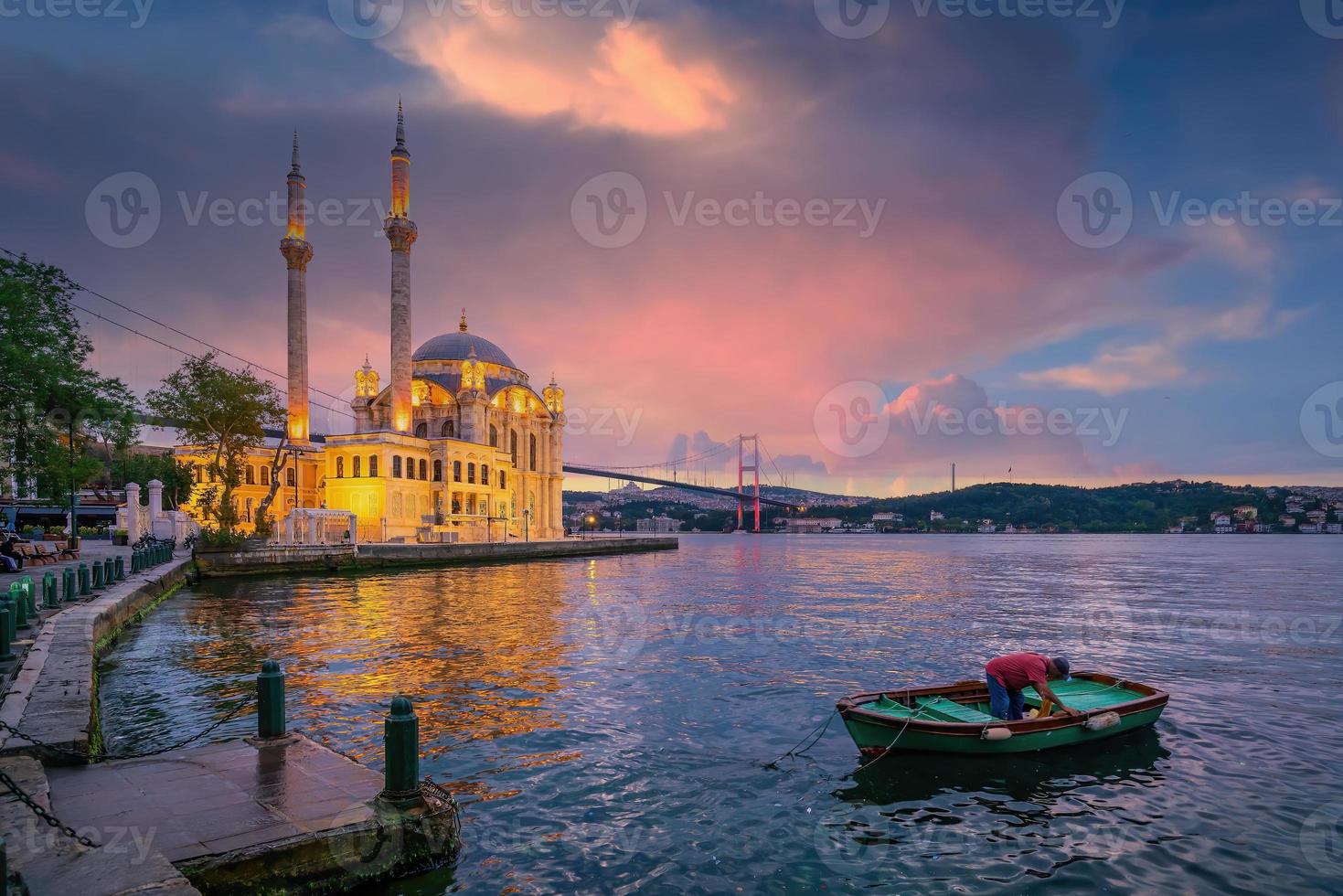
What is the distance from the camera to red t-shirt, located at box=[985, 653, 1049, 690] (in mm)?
10562

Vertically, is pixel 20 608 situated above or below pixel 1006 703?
above

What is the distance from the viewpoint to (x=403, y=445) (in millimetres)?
56000

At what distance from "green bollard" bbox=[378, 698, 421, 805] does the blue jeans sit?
310 inches

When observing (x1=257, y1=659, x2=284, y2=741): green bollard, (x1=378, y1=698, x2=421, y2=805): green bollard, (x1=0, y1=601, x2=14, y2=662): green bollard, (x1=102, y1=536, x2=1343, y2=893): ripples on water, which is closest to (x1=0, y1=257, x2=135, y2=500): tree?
(x1=102, y1=536, x2=1343, y2=893): ripples on water

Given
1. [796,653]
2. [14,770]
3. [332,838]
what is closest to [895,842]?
[332,838]

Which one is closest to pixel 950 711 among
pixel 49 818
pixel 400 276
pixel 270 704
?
pixel 270 704

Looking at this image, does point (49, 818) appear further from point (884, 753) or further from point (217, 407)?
point (217, 407)

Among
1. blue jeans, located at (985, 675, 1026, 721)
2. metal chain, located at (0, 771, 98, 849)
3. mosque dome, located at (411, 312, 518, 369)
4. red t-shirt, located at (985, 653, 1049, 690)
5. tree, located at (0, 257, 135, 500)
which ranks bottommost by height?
blue jeans, located at (985, 675, 1026, 721)

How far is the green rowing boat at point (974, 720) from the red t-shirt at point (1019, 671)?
55 cm

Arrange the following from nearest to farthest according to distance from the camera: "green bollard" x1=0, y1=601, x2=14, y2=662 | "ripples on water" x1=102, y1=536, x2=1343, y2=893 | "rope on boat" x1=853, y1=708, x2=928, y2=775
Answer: "ripples on water" x1=102, y1=536, x2=1343, y2=893 → "rope on boat" x1=853, y1=708, x2=928, y2=775 → "green bollard" x1=0, y1=601, x2=14, y2=662

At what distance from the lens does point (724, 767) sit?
1002 centimetres

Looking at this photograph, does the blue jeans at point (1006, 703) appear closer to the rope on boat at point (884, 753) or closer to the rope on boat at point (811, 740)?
the rope on boat at point (884, 753)

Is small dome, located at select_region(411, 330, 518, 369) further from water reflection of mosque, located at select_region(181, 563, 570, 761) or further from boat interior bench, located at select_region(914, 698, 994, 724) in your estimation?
boat interior bench, located at select_region(914, 698, 994, 724)

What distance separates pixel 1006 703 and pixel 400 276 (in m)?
56.9
